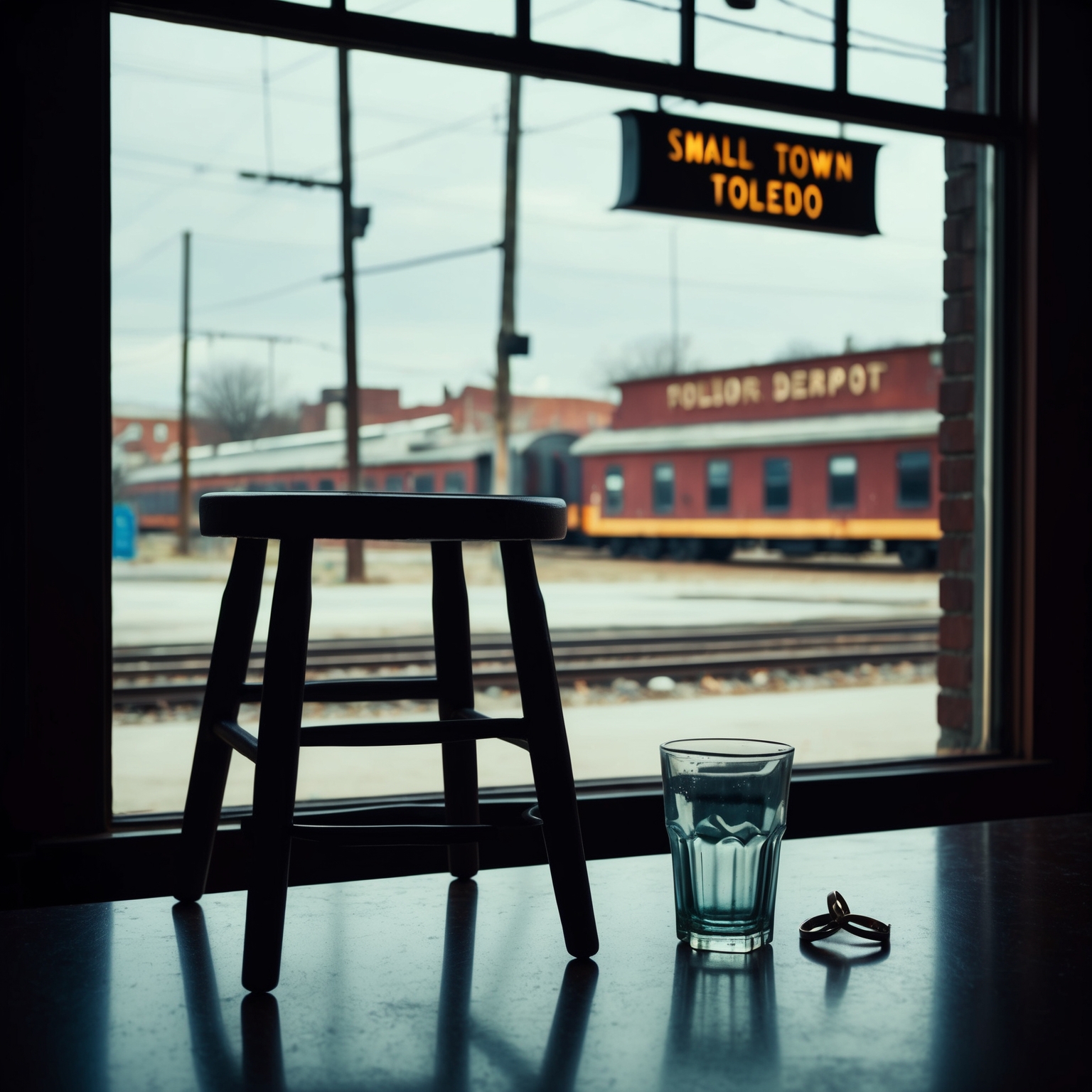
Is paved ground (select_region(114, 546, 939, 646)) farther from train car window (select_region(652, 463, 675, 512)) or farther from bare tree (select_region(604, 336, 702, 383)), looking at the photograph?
bare tree (select_region(604, 336, 702, 383))

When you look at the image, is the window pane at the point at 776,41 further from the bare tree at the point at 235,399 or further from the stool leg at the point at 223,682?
the bare tree at the point at 235,399

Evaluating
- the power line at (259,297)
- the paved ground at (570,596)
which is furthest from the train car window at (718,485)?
the power line at (259,297)

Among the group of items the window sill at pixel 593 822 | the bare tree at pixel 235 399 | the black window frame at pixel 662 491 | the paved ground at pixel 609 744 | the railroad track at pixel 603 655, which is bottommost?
the paved ground at pixel 609 744

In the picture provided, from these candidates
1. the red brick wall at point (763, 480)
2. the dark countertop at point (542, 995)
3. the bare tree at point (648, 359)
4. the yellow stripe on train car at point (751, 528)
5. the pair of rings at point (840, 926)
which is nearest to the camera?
the dark countertop at point (542, 995)

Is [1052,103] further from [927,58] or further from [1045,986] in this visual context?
[1045,986]

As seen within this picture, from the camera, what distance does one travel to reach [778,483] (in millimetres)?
14398

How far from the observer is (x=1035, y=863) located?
1.42 metres

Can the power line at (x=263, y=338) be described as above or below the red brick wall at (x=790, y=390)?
above

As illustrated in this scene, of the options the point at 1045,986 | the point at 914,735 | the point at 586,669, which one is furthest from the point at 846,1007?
the point at 586,669

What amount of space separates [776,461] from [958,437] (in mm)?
11785

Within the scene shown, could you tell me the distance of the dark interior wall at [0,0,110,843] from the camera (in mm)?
1857

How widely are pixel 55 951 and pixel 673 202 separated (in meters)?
1.87

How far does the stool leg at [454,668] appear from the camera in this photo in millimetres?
1294

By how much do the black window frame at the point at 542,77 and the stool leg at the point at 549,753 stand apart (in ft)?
3.28
